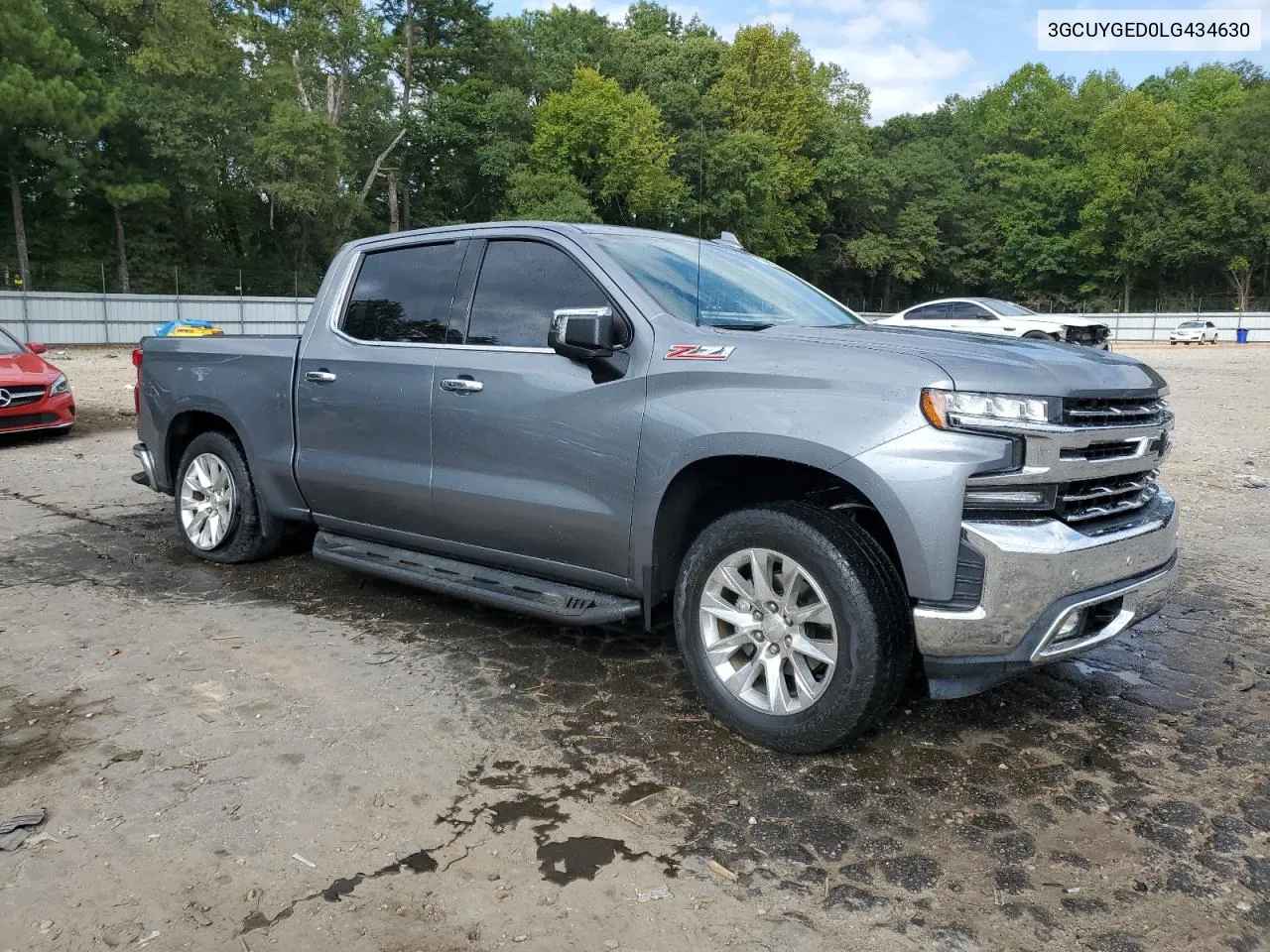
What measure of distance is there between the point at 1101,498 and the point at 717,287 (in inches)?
69.4

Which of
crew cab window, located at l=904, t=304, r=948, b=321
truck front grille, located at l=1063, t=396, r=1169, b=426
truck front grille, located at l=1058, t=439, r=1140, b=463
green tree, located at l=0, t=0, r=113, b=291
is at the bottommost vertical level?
truck front grille, located at l=1058, t=439, r=1140, b=463

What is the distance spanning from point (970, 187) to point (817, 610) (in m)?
77.4

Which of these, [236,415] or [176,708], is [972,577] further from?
[236,415]

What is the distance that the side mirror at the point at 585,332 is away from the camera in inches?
137

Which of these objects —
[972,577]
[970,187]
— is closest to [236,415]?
[972,577]

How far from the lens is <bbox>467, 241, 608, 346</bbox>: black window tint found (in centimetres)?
401

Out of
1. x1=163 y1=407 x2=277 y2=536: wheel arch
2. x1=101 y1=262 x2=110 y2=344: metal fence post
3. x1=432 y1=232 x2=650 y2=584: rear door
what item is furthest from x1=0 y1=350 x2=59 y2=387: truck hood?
x1=101 y1=262 x2=110 y2=344: metal fence post

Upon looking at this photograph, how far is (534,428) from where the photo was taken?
3.94m

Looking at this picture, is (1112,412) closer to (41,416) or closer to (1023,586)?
(1023,586)

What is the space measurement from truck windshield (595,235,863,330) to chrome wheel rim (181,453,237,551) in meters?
2.89

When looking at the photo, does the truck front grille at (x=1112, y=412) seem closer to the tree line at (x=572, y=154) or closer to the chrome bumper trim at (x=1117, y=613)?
the chrome bumper trim at (x=1117, y=613)

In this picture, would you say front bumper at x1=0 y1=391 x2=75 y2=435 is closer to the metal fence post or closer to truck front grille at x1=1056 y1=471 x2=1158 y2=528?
truck front grille at x1=1056 y1=471 x2=1158 y2=528

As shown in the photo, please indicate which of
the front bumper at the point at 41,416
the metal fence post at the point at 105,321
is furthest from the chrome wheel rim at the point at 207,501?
the metal fence post at the point at 105,321

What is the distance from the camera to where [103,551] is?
6.08 m
